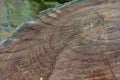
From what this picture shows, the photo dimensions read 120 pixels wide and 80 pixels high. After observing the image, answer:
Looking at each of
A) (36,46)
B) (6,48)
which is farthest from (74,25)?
(6,48)

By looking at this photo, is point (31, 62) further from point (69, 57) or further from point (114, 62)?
point (114, 62)

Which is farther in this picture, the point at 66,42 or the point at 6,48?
the point at 6,48

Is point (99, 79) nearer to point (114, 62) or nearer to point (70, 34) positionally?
point (114, 62)

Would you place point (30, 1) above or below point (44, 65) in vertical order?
below

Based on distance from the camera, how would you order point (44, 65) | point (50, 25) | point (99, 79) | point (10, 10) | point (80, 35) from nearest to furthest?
point (99, 79) → point (44, 65) → point (80, 35) → point (50, 25) → point (10, 10)

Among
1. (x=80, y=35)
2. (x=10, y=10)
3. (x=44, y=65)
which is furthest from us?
(x=10, y=10)

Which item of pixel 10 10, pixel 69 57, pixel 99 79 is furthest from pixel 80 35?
pixel 10 10
